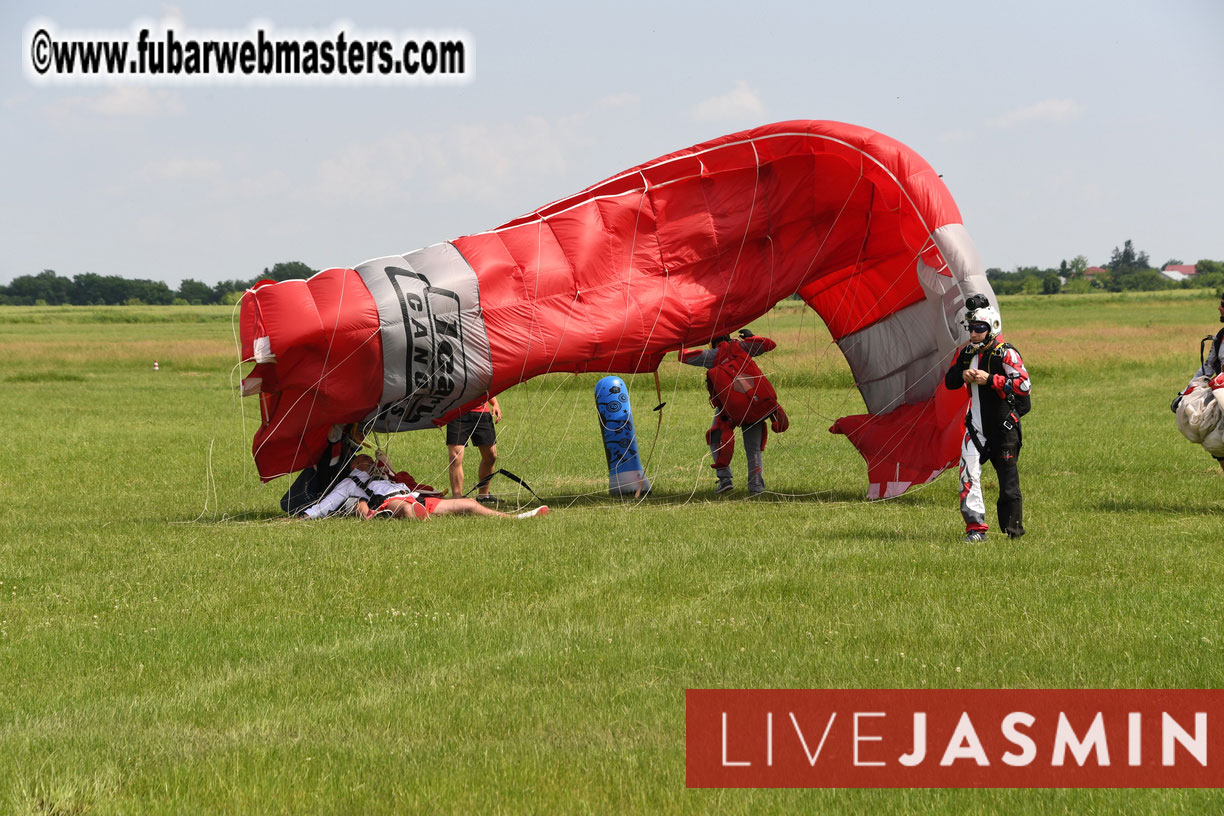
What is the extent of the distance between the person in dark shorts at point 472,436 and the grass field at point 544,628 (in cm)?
91

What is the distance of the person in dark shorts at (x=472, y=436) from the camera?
1335 cm

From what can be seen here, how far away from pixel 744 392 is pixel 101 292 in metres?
152

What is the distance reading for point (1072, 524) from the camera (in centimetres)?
1056

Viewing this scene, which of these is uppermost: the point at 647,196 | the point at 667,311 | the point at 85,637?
the point at 647,196

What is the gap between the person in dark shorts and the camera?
13.4 meters

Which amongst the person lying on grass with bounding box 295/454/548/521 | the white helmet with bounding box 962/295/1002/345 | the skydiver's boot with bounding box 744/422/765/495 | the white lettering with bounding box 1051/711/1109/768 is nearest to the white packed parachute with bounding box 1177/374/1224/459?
the white helmet with bounding box 962/295/1002/345

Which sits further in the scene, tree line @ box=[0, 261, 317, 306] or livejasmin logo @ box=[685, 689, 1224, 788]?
tree line @ box=[0, 261, 317, 306]

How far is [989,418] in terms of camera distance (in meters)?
9.85

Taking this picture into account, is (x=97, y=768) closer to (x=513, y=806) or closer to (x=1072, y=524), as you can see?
(x=513, y=806)

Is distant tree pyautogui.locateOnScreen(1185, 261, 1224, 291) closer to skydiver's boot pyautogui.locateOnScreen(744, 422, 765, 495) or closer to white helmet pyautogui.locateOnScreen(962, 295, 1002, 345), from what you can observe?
skydiver's boot pyautogui.locateOnScreen(744, 422, 765, 495)

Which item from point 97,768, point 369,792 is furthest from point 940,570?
point 97,768

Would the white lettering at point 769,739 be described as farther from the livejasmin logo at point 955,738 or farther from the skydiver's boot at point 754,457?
the skydiver's boot at point 754,457

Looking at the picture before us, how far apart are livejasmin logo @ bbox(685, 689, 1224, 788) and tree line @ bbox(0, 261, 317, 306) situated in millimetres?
148450

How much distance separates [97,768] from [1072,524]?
27.1 ft
